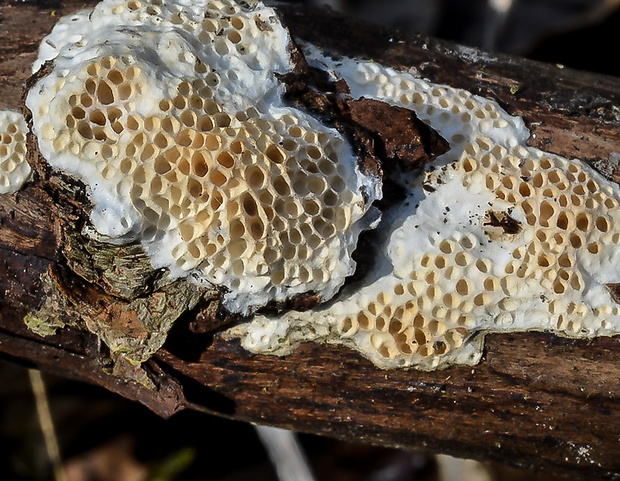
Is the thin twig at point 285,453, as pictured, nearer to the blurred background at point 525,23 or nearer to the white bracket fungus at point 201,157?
the white bracket fungus at point 201,157

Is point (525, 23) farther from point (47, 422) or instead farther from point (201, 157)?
point (47, 422)

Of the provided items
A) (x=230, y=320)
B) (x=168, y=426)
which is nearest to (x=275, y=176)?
(x=230, y=320)

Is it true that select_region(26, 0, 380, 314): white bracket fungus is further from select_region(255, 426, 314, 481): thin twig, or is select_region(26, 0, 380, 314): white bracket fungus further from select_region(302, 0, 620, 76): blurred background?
select_region(302, 0, 620, 76): blurred background

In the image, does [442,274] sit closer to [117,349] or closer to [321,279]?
[321,279]

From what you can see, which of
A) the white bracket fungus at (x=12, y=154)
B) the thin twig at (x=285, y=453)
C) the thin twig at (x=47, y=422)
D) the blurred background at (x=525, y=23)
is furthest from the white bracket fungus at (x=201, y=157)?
the thin twig at (x=47, y=422)

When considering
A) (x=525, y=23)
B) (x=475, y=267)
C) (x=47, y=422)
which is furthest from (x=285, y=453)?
(x=525, y=23)
